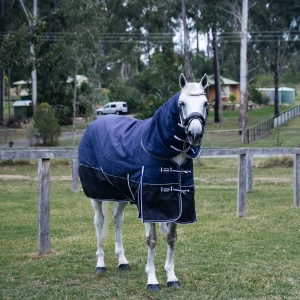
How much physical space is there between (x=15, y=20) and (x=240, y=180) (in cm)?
3691

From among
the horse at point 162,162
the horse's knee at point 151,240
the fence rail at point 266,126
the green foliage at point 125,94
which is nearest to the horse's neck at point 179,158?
the horse at point 162,162

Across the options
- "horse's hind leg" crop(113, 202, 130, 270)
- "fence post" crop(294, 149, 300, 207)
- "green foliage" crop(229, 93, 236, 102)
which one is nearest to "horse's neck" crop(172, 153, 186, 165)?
"horse's hind leg" crop(113, 202, 130, 270)

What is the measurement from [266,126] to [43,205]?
127ft

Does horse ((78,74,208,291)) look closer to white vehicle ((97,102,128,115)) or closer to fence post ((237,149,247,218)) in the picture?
fence post ((237,149,247,218))

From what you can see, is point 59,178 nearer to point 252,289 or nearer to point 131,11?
point 252,289

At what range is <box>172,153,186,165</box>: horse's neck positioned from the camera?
6543 millimetres

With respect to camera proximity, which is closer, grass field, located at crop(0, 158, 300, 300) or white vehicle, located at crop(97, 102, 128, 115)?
grass field, located at crop(0, 158, 300, 300)

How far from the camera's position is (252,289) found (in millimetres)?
6488

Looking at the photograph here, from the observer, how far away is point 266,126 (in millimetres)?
45875

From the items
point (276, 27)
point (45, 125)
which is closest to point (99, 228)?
point (45, 125)

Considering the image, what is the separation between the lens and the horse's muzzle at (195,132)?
19.5 feet

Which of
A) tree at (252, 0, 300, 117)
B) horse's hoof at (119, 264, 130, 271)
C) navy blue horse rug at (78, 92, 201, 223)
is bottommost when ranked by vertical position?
horse's hoof at (119, 264, 130, 271)

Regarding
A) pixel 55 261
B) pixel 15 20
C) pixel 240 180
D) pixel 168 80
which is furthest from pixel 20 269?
pixel 168 80

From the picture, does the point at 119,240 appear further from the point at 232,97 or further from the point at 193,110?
the point at 232,97
